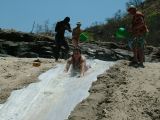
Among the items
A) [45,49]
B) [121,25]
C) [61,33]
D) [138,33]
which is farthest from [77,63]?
[121,25]

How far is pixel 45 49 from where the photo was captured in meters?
26.0

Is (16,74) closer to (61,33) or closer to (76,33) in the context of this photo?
(76,33)


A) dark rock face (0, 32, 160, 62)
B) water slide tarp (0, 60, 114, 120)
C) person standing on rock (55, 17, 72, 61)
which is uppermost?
person standing on rock (55, 17, 72, 61)

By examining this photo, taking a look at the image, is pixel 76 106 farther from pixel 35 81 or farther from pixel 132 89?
pixel 35 81

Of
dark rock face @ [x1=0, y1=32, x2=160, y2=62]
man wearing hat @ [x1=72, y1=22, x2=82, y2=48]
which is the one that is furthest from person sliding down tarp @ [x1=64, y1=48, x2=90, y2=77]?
dark rock face @ [x1=0, y1=32, x2=160, y2=62]

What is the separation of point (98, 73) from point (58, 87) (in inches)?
51.1

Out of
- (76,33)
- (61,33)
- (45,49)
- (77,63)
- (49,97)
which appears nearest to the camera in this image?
(49,97)

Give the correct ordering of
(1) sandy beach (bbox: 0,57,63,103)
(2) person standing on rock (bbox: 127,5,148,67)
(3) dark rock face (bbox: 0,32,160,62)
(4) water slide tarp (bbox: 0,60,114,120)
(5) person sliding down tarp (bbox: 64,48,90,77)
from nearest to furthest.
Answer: (4) water slide tarp (bbox: 0,60,114,120) → (1) sandy beach (bbox: 0,57,63,103) → (2) person standing on rock (bbox: 127,5,148,67) → (5) person sliding down tarp (bbox: 64,48,90,77) → (3) dark rock face (bbox: 0,32,160,62)

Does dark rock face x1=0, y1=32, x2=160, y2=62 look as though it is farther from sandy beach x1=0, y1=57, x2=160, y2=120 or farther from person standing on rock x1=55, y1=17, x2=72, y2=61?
sandy beach x1=0, y1=57, x2=160, y2=120

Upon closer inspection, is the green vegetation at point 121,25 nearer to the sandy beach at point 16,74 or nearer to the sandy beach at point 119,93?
the sandy beach at point 16,74

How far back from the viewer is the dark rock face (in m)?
25.2

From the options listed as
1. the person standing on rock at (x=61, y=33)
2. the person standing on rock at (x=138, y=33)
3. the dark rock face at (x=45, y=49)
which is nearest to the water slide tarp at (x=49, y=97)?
the person standing on rock at (x=138, y=33)

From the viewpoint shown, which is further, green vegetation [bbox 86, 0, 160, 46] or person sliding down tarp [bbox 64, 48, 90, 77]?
green vegetation [bbox 86, 0, 160, 46]

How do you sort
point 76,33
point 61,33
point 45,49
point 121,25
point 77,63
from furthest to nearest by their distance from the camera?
1. point 121,25
2. point 45,49
3. point 61,33
4. point 76,33
5. point 77,63
